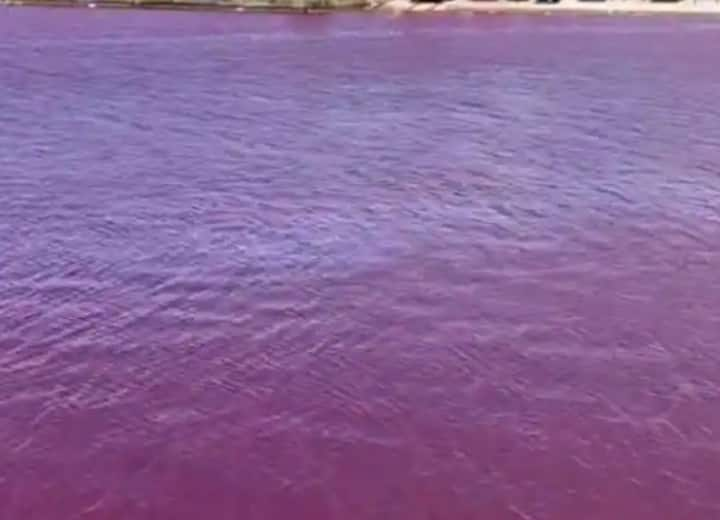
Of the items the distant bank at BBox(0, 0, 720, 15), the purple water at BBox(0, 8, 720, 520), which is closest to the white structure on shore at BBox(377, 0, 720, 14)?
the distant bank at BBox(0, 0, 720, 15)

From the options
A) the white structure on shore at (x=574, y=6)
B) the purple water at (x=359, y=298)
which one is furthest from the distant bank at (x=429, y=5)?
the purple water at (x=359, y=298)

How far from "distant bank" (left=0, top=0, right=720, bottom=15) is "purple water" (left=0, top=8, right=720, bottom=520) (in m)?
9.06

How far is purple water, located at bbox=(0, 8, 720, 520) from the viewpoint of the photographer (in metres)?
12.0

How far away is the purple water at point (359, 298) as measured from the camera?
39.4 feet

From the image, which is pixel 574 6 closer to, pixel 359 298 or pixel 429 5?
pixel 429 5

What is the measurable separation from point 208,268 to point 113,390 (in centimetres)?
365

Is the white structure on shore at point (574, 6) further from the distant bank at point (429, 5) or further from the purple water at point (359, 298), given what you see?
the purple water at point (359, 298)

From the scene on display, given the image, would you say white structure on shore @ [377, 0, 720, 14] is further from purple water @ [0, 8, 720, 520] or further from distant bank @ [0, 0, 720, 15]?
purple water @ [0, 8, 720, 520]

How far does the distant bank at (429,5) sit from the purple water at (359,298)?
9060mm

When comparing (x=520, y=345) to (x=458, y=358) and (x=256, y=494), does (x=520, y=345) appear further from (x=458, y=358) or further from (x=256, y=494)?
(x=256, y=494)

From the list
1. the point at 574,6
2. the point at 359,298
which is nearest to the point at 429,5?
the point at 574,6

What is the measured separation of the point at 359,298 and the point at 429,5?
24446 millimetres

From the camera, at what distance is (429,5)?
1515 inches

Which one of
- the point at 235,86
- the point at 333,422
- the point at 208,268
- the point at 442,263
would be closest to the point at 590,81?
the point at 235,86
